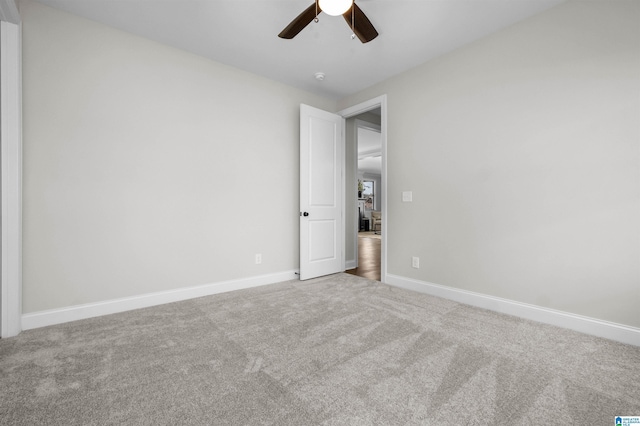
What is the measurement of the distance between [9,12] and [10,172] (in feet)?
3.66

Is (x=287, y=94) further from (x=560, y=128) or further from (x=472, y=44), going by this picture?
(x=560, y=128)

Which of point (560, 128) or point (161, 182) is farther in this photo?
point (161, 182)

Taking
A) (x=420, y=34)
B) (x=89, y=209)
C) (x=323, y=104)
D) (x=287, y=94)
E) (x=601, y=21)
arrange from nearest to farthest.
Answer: (x=601, y=21) < (x=89, y=209) < (x=420, y=34) < (x=287, y=94) < (x=323, y=104)

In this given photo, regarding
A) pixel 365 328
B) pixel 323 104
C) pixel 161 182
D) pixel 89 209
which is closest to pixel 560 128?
pixel 365 328

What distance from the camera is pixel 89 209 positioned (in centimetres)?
234

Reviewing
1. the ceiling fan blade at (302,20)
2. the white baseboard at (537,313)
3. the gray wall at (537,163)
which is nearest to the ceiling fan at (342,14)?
the ceiling fan blade at (302,20)

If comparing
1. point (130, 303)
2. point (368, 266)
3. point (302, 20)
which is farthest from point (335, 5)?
point (368, 266)

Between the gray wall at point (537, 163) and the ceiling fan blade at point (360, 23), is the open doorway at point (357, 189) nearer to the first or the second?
the gray wall at point (537, 163)

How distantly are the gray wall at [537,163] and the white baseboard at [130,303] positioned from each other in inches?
78.1

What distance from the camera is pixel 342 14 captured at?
183cm

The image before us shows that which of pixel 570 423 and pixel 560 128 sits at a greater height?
pixel 560 128

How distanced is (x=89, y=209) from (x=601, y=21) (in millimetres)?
4292

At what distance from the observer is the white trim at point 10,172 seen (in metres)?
1.95

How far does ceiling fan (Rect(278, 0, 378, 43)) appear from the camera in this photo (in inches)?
64.8
